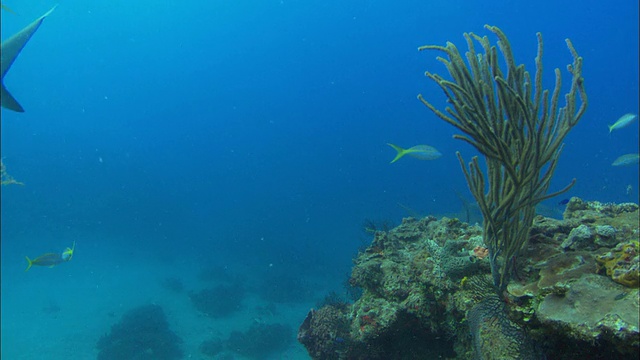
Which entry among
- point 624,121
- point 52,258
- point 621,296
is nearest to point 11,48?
point 621,296

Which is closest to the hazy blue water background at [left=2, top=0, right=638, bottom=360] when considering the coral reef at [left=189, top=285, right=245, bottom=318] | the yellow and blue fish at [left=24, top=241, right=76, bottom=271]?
the coral reef at [left=189, top=285, right=245, bottom=318]

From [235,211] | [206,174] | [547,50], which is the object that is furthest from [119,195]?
[547,50]

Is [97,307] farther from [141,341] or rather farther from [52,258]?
[52,258]

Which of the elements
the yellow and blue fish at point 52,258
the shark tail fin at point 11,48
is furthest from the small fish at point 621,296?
the yellow and blue fish at point 52,258

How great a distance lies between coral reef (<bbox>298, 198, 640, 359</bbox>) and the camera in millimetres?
2791

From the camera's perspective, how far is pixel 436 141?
3725 inches

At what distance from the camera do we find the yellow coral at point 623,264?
2.74 m

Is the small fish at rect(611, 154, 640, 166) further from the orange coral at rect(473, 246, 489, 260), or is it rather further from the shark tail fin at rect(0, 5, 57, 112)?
the shark tail fin at rect(0, 5, 57, 112)

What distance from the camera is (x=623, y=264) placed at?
2896mm

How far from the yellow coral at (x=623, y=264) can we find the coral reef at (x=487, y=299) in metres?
0.01

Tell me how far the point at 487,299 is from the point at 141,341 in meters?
15.8

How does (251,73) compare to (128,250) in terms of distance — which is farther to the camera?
(251,73)

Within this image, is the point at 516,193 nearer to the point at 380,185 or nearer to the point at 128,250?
the point at 128,250

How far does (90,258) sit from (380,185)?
5665cm
